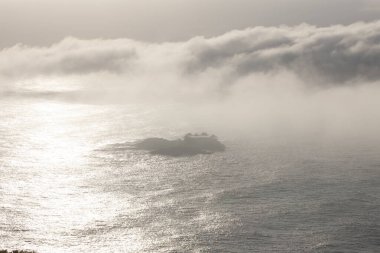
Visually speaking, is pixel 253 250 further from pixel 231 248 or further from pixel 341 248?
pixel 341 248

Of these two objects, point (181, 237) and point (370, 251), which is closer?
point (370, 251)

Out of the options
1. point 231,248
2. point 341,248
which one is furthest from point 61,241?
point 341,248

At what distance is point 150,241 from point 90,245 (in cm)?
1931

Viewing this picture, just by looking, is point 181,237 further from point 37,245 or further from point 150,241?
point 37,245

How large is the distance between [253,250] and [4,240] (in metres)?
79.8

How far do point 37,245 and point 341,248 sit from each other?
96549mm

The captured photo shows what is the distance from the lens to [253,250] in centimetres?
18975

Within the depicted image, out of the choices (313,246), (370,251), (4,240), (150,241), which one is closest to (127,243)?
(150,241)

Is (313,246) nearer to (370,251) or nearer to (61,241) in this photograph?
(370,251)

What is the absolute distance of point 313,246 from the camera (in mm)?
190125

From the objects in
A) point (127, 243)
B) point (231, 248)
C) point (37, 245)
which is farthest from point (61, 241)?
point (231, 248)

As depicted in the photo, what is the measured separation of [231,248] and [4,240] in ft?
239

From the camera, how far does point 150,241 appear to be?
198 metres

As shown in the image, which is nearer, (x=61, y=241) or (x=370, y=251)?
(x=370, y=251)
